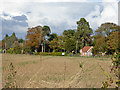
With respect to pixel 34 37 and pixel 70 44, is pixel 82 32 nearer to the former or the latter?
pixel 70 44

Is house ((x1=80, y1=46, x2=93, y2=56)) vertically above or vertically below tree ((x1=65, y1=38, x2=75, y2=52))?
below

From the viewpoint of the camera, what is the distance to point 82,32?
49.8 metres

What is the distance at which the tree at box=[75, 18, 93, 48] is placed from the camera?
164 ft

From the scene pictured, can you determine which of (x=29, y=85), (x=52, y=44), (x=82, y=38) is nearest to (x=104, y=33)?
(x=82, y=38)

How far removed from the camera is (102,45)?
37.5 m

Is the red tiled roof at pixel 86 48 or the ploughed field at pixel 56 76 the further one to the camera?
the red tiled roof at pixel 86 48

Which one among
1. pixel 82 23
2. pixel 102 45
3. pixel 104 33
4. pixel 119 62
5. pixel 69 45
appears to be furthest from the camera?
pixel 82 23

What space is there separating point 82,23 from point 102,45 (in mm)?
16030

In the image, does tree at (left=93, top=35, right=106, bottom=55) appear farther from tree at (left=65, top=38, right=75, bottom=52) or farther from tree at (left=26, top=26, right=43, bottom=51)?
tree at (left=26, top=26, right=43, bottom=51)

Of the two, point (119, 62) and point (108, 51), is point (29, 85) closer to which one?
point (119, 62)

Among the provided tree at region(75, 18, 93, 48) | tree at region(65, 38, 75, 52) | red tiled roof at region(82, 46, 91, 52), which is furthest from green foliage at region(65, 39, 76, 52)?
red tiled roof at region(82, 46, 91, 52)

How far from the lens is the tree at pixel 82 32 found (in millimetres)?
49969

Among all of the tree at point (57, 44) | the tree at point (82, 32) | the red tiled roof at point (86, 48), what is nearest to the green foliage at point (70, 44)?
the tree at point (57, 44)

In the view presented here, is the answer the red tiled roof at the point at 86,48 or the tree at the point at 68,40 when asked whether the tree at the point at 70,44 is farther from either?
the red tiled roof at the point at 86,48
